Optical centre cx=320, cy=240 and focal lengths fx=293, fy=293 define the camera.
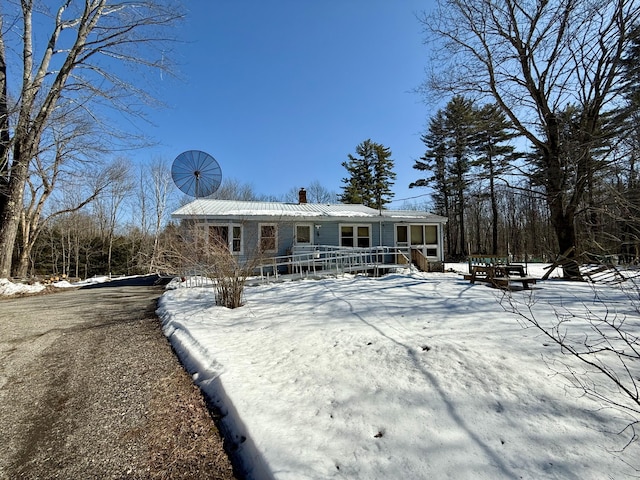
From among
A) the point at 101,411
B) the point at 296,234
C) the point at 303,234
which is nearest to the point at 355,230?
the point at 303,234

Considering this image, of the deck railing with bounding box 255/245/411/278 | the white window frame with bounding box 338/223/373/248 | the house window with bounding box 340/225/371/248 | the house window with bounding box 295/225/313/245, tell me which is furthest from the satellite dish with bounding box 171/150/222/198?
the house window with bounding box 340/225/371/248

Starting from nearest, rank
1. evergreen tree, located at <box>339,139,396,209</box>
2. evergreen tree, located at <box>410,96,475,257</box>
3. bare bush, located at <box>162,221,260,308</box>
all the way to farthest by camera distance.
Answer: bare bush, located at <box>162,221,260,308</box>
evergreen tree, located at <box>410,96,475,257</box>
evergreen tree, located at <box>339,139,396,209</box>

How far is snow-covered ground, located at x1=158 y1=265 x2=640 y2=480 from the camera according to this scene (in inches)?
69.7

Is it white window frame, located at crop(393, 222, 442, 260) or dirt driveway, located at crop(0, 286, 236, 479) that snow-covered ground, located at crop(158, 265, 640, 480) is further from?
white window frame, located at crop(393, 222, 442, 260)

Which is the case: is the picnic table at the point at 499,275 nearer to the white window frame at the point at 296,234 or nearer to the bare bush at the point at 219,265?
the bare bush at the point at 219,265

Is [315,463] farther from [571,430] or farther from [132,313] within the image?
[132,313]

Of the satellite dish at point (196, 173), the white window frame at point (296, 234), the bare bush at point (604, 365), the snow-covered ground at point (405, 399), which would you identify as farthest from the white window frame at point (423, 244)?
the bare bush at point (604, 365)

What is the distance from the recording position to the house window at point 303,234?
14.8m

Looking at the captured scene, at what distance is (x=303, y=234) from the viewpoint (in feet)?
48.9

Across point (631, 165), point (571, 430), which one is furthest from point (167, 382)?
point (631, 165)

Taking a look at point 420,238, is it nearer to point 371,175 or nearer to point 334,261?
point 334,261

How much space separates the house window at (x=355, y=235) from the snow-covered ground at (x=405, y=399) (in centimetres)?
1098

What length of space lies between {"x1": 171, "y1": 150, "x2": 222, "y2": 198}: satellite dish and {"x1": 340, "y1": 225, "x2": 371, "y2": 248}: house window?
7.16m

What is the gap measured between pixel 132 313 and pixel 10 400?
3.76 metres
